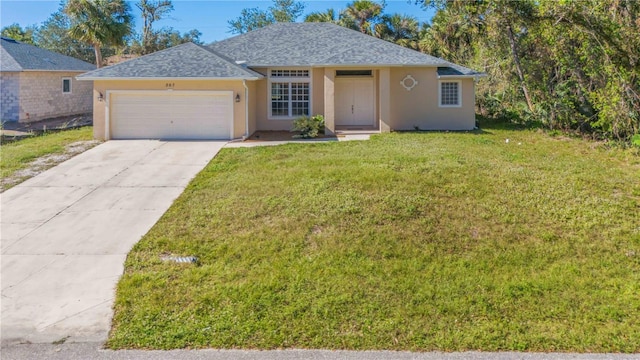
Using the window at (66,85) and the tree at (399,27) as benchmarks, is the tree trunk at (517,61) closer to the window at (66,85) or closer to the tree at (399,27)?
the tree at (399,27)

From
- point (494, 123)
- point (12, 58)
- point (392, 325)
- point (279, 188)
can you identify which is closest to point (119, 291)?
point (392, 325)

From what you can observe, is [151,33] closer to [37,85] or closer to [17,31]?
[17,31]

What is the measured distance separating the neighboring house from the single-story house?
935 centimetres

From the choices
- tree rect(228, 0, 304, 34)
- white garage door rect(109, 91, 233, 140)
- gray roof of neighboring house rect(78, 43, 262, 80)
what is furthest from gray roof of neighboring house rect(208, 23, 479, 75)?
tree rect(228, 0, 304, 34)

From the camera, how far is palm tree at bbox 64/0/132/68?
26.2 meters

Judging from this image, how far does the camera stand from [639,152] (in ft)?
47.8

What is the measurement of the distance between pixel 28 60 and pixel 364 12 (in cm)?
1971

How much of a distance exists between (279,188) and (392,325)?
502 centimetres

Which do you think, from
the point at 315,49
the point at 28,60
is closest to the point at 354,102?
the point at 315,49

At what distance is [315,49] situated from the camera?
64.1 ft

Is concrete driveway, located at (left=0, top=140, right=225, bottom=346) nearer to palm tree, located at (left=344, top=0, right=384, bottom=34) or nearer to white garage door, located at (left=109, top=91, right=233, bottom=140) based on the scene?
white garage door, located at (left=109, top=91, right=233, bottom=140)

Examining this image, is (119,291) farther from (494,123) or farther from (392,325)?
(494,123)

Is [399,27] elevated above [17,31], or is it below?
below

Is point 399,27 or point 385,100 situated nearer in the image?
point 385,100
